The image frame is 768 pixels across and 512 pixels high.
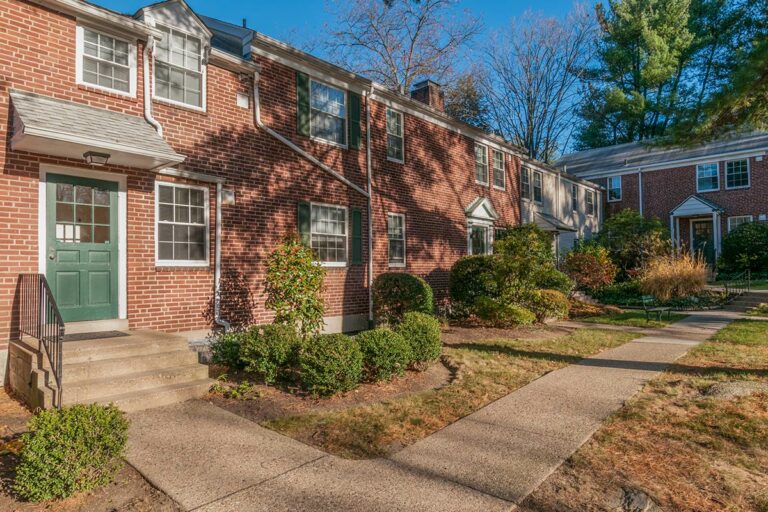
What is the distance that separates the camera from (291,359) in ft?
21.3

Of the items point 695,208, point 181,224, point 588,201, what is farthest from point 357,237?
point 695,208

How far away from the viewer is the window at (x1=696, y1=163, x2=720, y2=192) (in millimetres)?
25703

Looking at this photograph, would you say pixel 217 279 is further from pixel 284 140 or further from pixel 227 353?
pixel 284 140

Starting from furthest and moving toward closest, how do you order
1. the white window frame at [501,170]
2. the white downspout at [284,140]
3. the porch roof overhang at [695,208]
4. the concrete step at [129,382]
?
the porch roof overhang at [695,208], the white window frame at [501,170], the white downspout at [284,140], the concrete step at [129,382]

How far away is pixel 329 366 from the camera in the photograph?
5.73 m

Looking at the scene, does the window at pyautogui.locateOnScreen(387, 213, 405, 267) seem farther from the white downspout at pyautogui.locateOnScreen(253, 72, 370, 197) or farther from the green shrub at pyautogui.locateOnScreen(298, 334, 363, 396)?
the green shrub at pyautogui.locateOnScreen(298, 334, 363, 396)

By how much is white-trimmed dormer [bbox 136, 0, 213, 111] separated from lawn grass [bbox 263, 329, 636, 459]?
612cm

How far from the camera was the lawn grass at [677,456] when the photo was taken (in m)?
3.38

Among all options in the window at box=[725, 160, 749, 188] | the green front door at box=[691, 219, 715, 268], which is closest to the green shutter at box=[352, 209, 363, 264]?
the green front door at box=[691, 219, 715, 268]

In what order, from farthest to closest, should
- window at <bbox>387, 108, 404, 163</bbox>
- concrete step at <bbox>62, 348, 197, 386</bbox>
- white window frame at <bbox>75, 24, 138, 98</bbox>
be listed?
1. window at <bbox>387, 108, 404, 163</bbox>
2. white window frame at <bbox>75, 24, 138, 98</bbox>
3. concrete step at <bbox>62, 348, 197, 386</bbox>

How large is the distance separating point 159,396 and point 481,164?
13.7 meters

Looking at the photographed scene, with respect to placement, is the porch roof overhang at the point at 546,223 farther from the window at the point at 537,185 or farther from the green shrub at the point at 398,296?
the green shrub at the point at 398,296

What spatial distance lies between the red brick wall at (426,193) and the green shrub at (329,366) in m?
6.23

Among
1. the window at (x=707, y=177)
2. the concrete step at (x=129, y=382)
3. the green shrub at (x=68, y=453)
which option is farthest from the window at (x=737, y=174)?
the green shrub at (x=68, y=453)
